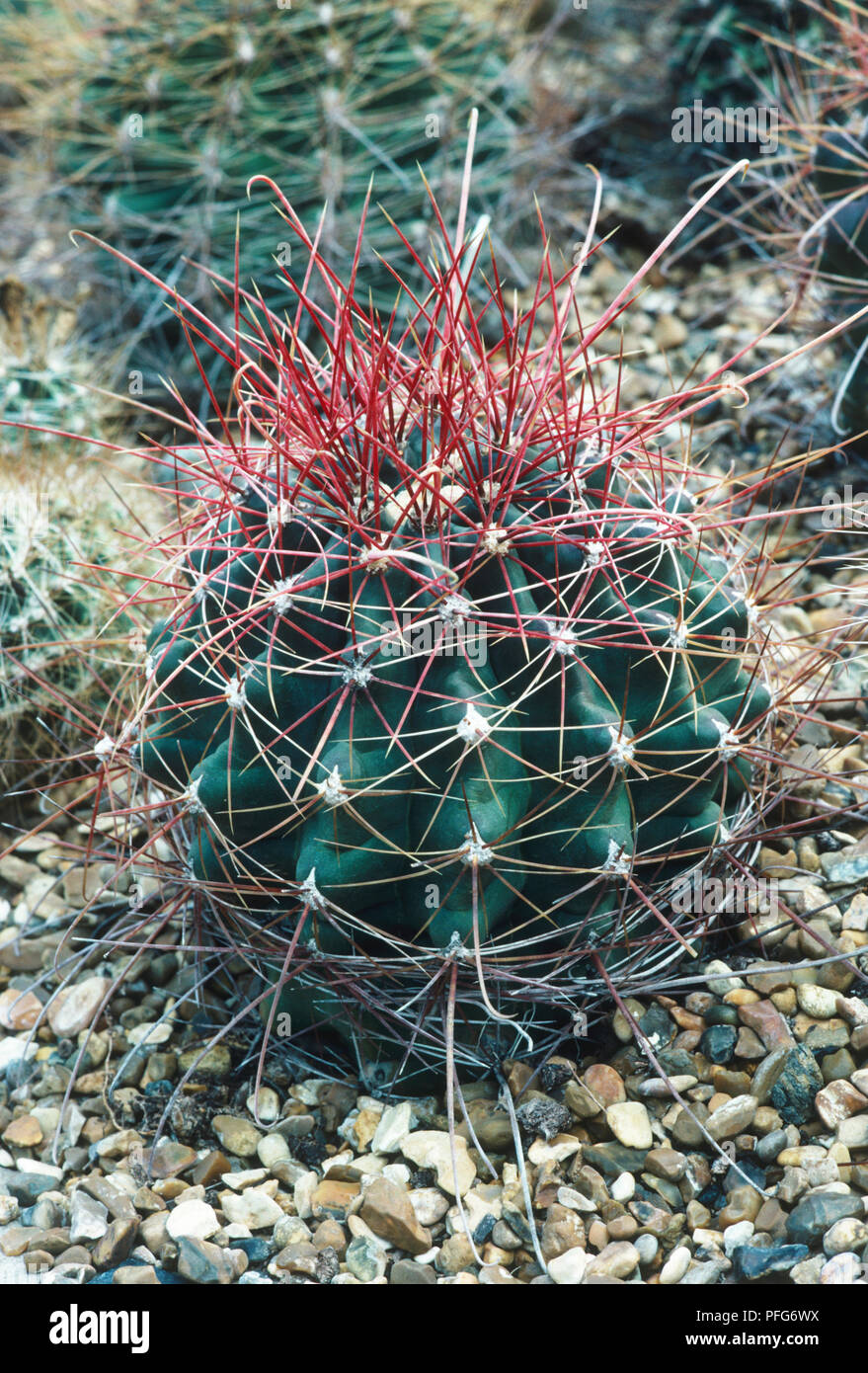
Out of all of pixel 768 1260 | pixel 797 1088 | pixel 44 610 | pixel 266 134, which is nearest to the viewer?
pixel 768 1260

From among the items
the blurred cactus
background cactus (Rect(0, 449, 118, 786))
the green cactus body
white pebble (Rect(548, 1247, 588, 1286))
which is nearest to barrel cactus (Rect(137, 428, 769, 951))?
the green cactus body

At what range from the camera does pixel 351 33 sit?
4.07 metres

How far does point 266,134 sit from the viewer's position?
402 cm

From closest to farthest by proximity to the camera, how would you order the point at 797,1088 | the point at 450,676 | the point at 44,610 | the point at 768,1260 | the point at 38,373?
the point at 768,1260
the point at 450,676
the point at 797,1088
the point at 44,610
the point at 38,373

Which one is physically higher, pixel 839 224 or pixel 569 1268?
pixel 839 224

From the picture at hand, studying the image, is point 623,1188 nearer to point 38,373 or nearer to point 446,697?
point 446,697

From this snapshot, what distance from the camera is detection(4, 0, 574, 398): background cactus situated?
3.96 meters

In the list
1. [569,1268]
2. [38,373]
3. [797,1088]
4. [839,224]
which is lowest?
[569,1268]

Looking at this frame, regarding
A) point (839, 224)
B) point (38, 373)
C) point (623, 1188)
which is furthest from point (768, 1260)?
point (38, 373)

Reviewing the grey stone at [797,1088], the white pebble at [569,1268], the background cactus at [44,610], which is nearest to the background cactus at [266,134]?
the background cactus at [44,610]

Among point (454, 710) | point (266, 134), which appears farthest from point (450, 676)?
point (266, 134)

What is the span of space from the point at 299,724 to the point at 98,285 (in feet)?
9.81

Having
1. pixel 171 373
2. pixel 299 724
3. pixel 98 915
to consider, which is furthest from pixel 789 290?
pixel 98 915

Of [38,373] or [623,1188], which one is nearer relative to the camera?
[623,1188]
